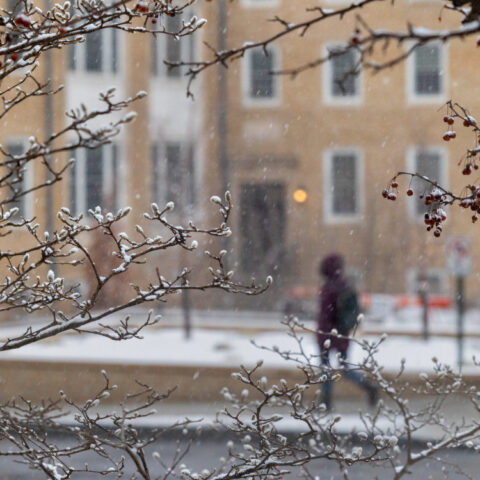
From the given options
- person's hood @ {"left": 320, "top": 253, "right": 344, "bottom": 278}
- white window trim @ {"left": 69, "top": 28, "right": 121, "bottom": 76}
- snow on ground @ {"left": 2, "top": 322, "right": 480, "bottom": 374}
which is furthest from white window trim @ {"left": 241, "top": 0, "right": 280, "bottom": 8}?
person's hood @ {"left": 320, "top": 253, "right": 344, "bottom": 278}

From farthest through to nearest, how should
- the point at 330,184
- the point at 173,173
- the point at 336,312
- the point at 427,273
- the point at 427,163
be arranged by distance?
the point at 330,184
the point at 427,163
the point at 427,273
the point at 173,173
the point at 336,312

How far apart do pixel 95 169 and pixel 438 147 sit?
8756 millimetres

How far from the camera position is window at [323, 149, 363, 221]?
→ 23.4 m

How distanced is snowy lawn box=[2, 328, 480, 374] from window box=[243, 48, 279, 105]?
8.65 metres

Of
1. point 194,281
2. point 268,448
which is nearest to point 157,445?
point 268,448

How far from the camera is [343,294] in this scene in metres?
9.78

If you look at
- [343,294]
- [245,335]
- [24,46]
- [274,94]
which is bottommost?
[245,335]

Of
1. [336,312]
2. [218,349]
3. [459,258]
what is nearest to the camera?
[336,312]

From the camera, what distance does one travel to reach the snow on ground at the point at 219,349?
13.0m

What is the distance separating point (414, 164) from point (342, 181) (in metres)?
1.93

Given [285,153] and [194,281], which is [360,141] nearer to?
[285,153]

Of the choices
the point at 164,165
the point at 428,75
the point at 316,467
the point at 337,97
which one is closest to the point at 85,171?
the point at 164,165

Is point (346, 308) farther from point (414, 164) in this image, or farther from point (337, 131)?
point (337, 131)

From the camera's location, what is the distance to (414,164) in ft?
75.0
